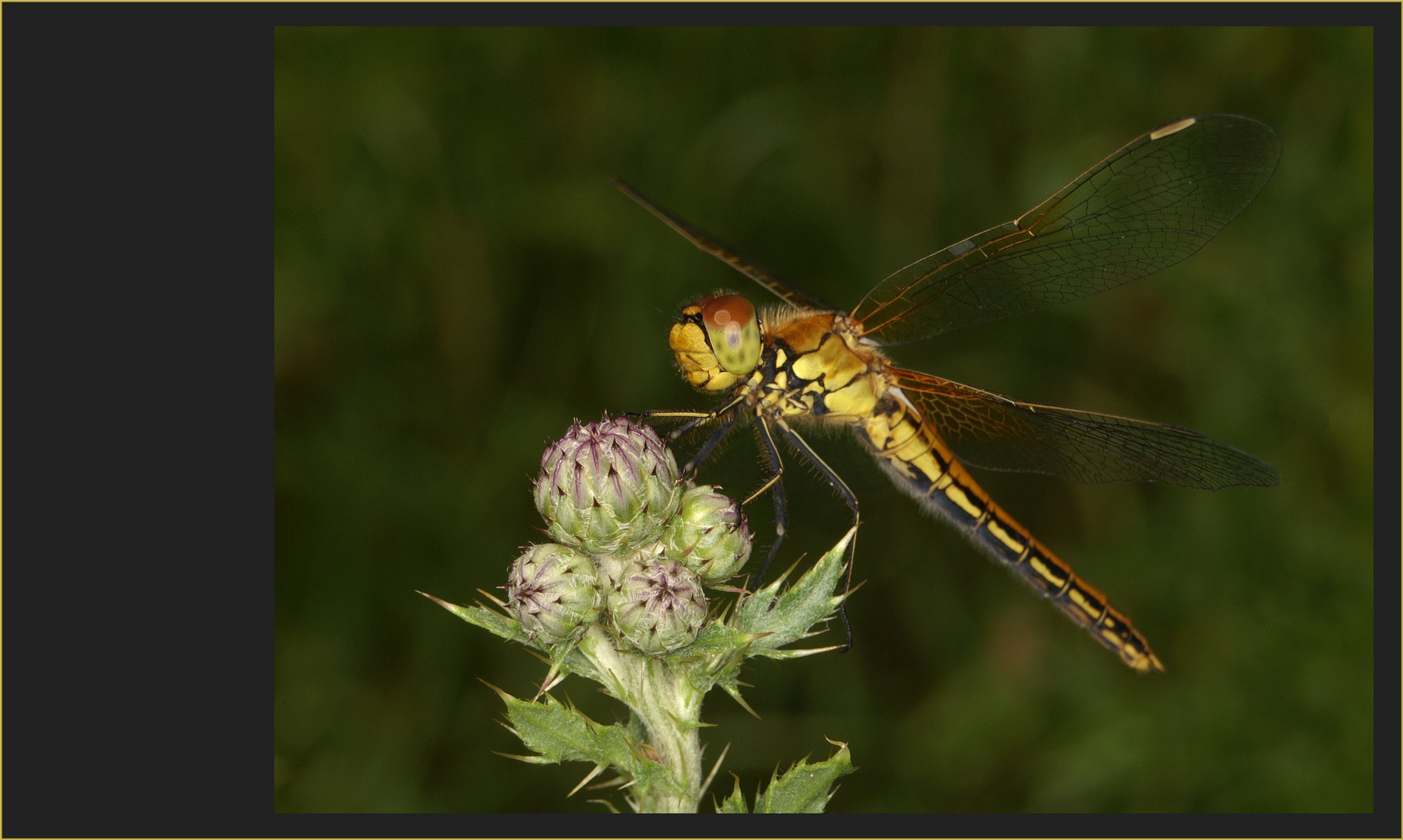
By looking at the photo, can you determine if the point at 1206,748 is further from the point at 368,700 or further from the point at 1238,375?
the point at 368,700

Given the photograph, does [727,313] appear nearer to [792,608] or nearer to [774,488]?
[774,488]

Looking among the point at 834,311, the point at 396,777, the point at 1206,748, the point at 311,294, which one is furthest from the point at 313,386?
the point at 1206,748

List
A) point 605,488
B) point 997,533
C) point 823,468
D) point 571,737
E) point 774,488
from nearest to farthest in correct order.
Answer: point 571,737, point 605,488, point 774,488, point 823,468, point 997,533

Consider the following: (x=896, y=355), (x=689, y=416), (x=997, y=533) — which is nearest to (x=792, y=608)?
(x=689, y=416)

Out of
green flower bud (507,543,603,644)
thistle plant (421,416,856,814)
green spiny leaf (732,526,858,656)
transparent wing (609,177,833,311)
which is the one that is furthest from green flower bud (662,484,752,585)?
transparent wing (609,177,833,311)

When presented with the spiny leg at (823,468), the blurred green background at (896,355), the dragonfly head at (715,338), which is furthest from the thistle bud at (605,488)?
the blurred green background at (896,355)

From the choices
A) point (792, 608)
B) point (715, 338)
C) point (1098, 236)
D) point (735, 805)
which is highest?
point (1098, 236)

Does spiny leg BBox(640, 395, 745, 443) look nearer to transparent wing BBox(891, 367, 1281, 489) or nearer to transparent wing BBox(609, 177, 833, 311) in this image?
transparent wing BBox(609, 177, 833, 311)
